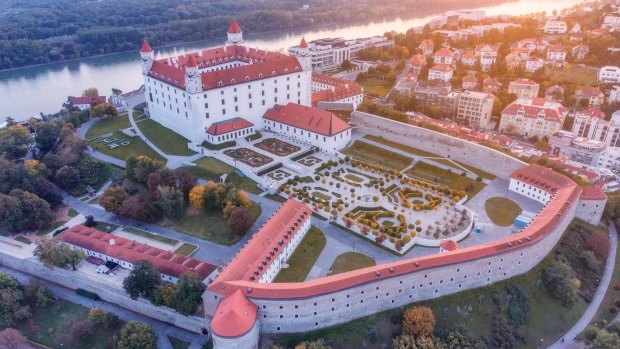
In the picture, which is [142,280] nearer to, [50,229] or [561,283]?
[50,229]

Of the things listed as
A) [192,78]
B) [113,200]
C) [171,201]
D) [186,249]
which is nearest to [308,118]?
[192,78]

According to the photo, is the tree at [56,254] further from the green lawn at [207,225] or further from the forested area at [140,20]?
the forested area at [140,20]

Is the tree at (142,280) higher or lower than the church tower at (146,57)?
lower

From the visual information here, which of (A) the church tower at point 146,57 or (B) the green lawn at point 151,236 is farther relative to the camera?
(A) the church tower at point 146,57

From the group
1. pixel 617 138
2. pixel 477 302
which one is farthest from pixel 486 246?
pixel 617 138

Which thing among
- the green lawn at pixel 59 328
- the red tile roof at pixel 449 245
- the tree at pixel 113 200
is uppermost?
the red tile roof at pixel 449 245

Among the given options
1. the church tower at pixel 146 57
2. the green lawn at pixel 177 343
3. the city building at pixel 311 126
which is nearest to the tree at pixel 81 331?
the green lawn at pixel 177 343

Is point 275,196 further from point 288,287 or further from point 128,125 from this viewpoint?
point 128,125

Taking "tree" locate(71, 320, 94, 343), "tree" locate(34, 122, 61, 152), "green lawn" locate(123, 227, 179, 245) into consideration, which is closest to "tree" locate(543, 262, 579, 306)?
"green lawn" locate(123, 227, 179, 245)
